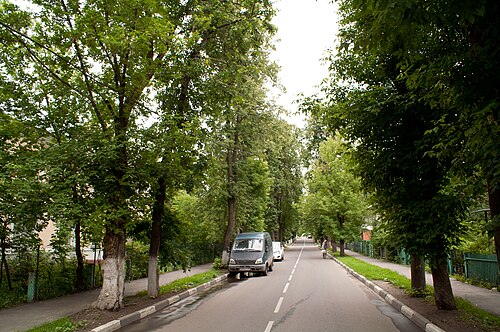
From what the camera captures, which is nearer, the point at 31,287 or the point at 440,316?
the point at 440,316

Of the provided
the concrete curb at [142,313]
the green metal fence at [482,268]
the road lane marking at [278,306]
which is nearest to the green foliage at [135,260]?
the concrete curb at [142,313]

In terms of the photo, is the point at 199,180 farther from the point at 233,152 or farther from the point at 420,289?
the point at 233,152

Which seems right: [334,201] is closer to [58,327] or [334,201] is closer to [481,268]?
[481,268]

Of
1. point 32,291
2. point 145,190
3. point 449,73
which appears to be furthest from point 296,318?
point 32,291

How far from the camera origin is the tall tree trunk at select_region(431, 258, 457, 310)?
352 inches

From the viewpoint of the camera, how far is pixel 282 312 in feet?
31.7

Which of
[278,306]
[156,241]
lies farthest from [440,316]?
[156,241]

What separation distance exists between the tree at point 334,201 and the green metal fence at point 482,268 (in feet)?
53.0

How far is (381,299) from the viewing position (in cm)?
1204

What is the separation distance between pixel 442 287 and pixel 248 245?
12.7 metres

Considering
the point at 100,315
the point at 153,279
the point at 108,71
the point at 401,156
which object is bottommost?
the point at 100,315

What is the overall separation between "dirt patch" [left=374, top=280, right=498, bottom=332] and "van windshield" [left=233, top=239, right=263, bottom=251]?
32.3 feet

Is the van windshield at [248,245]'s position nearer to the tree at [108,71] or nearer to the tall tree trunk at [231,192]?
the tall tree trunk at [231,192]

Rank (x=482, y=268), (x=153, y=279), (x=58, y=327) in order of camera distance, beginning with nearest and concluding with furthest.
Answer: (x=58, y=327) → (x=153, y=279) → (x=482, y=268)
